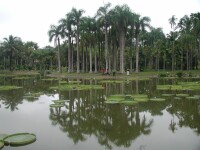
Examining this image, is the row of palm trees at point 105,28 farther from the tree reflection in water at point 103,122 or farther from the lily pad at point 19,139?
the lily pad at point 19,139

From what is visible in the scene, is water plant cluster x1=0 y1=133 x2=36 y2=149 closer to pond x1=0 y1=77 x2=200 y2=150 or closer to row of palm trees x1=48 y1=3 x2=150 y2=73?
pond x1=0 y1=77 x2=200 y2=150

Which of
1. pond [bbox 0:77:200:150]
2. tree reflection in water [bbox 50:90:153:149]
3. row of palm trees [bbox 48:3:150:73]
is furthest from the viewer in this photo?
row of palm trees [bbox 48:3:150:73]

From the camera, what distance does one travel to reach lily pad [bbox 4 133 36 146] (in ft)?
31.1

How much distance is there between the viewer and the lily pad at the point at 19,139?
373 inches

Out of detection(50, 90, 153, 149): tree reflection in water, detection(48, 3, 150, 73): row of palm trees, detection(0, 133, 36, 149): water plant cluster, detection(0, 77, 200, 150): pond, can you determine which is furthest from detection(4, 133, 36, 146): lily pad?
detection(48, 3, 150, 73): row of palm trees

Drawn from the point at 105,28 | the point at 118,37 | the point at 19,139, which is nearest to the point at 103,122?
the point at 19,139

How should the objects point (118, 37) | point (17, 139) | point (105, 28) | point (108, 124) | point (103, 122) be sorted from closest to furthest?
point (17, 139), point (108, 124), point (103, 122), point (105, 28), point (118, 37)

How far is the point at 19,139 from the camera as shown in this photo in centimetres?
982

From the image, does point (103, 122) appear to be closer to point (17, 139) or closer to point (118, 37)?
point (17, 139)

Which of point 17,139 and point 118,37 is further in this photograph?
point 118,37

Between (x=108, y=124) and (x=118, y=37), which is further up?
(x=118, y=37)

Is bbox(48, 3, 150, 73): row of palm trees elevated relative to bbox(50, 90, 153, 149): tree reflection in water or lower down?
elevated

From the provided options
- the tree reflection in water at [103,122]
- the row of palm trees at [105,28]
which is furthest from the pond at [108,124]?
the row of palm trees at [105,28]

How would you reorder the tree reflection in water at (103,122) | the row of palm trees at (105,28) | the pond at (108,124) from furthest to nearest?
the row of palm trees at (105,28) < the tree reflection in water at (103,122) < the pond at (108,124)
